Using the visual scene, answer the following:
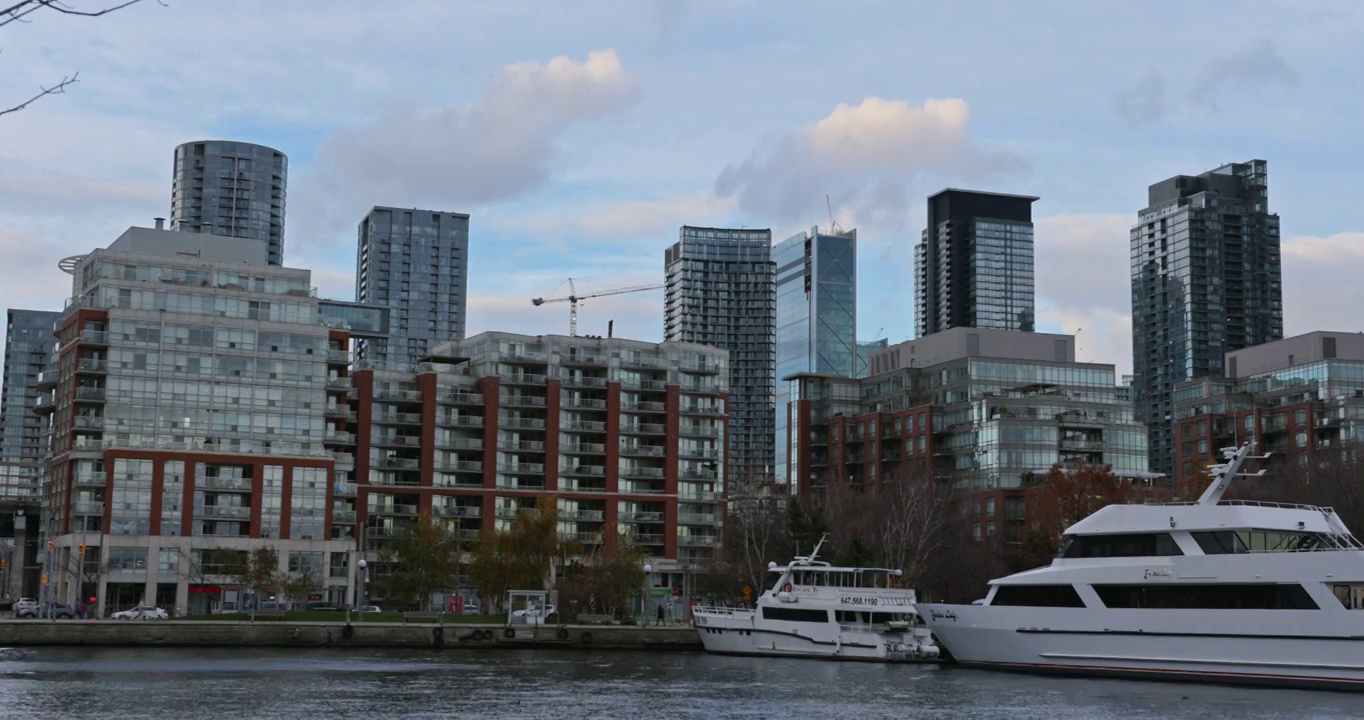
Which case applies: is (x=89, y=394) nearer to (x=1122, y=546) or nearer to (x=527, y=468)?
(x=527, y=468)

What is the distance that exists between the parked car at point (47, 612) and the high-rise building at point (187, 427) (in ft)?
13.2

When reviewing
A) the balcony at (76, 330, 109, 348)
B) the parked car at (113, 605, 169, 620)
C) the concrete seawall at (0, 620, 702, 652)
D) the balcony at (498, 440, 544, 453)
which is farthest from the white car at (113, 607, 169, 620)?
the balcony at (498, 440, 544, 453)

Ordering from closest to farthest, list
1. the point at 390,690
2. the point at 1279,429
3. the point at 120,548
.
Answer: the point at 390,690 < the point at 120,548 < the point at 1279,429

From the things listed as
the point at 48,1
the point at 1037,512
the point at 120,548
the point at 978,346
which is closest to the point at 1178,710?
the point at 48,1

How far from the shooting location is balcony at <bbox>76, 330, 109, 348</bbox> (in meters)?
124

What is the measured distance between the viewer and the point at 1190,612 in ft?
219

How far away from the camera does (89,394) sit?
124312mm

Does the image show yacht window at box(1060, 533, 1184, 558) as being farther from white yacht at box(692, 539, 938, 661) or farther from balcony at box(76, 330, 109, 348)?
balcony at box(76, 330, 109, 348)

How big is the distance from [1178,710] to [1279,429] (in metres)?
120

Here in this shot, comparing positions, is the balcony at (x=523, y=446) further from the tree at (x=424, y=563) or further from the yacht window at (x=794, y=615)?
the yacht window at (x=794, y=615)

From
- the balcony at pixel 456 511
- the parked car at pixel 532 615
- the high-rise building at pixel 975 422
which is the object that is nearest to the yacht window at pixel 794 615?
the parked car at pixel 532 615

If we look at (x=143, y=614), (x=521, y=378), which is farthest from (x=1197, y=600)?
(x=521, y=378)

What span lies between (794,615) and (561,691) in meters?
30.0

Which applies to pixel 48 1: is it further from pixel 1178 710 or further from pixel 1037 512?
pixel 1037 512
